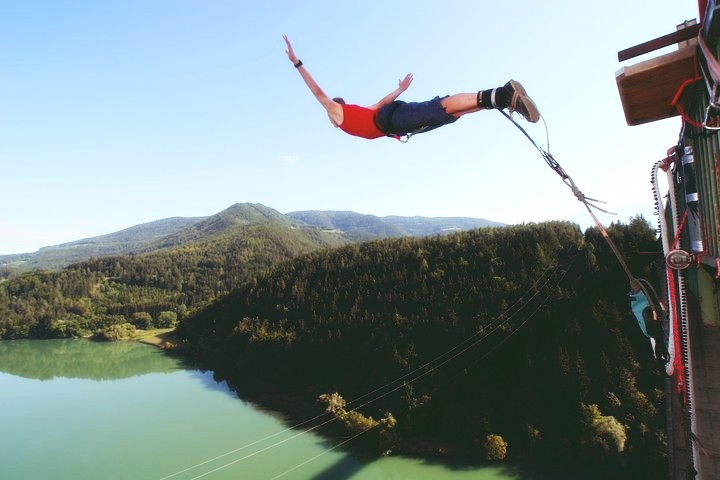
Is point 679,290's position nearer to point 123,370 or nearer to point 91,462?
point 91,462

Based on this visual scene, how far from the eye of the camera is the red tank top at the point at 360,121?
9.32 ft

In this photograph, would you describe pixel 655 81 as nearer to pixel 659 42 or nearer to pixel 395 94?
pixel 659 42

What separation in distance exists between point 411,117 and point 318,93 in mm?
755

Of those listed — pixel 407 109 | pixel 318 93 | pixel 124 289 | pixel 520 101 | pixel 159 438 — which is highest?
pixel 318 93

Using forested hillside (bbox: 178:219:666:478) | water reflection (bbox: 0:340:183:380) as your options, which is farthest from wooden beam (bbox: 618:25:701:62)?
water reflection (bbox: 0:340:183:380)

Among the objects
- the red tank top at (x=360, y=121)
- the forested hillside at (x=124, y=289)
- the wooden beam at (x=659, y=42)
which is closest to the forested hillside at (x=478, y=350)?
the wooden beam at (x=659, y=42)

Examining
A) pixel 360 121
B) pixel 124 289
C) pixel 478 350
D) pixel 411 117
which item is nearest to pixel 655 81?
pixel 411 117

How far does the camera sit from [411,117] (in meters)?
2.62

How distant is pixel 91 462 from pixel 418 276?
29.8 m

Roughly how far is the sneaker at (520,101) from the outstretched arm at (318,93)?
3.71 ft

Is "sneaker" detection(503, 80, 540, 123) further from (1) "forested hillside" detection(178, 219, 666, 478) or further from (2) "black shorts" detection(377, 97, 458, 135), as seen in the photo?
(1) "forested hillside" detection(178, 219, 666, 478)

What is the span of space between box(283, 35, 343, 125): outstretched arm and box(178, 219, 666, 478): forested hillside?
2051 centimetres

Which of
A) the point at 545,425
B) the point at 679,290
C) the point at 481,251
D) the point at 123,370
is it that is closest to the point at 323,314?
the point at 481,251

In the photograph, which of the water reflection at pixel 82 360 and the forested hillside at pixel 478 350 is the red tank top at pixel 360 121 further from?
the water reflection at pixel 82 360
